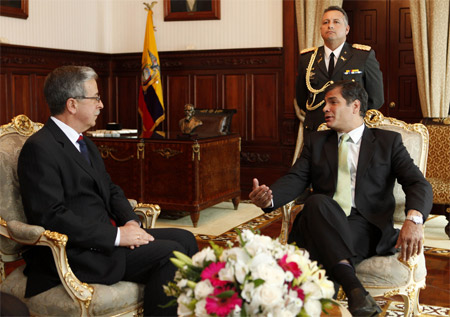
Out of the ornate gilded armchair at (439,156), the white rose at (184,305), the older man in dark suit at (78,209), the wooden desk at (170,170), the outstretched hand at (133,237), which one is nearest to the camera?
the white rose at (184,305)

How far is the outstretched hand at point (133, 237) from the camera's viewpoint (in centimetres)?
252

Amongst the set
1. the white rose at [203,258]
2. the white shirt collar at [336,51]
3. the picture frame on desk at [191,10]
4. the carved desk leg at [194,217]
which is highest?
the picture frame on desk at [191,10]

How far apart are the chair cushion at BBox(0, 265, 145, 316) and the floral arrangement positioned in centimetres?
63

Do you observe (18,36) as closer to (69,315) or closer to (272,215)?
(272,215)

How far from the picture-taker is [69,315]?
2.32 m

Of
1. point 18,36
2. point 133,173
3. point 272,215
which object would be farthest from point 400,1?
point 18,36

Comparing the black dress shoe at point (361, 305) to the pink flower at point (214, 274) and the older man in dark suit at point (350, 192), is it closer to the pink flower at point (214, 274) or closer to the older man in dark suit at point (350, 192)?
the older man in dark suit at point (350, 192)

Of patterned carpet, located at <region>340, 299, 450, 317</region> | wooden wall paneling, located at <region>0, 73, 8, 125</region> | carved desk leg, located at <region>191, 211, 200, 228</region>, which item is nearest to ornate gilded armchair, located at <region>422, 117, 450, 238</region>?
patterned carpet, located at <region>340, 299, 450, 317</region>

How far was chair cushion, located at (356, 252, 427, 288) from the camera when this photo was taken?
274 centimetres

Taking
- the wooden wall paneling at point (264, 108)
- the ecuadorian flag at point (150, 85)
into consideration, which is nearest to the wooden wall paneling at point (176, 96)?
the ecuadorian flag at point (150, 85)

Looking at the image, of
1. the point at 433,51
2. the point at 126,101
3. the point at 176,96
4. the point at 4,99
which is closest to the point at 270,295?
the point at 433,51

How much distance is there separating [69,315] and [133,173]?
3437 millimetres

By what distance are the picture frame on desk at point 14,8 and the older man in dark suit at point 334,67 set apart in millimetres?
3745

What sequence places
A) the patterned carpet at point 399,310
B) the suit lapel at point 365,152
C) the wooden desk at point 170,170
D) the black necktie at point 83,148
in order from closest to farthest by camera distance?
the black necktie at point 83,148
the suit lapel at point 365,152
the patterned carpet at point 399,310
the wooden desk at point 170,170
